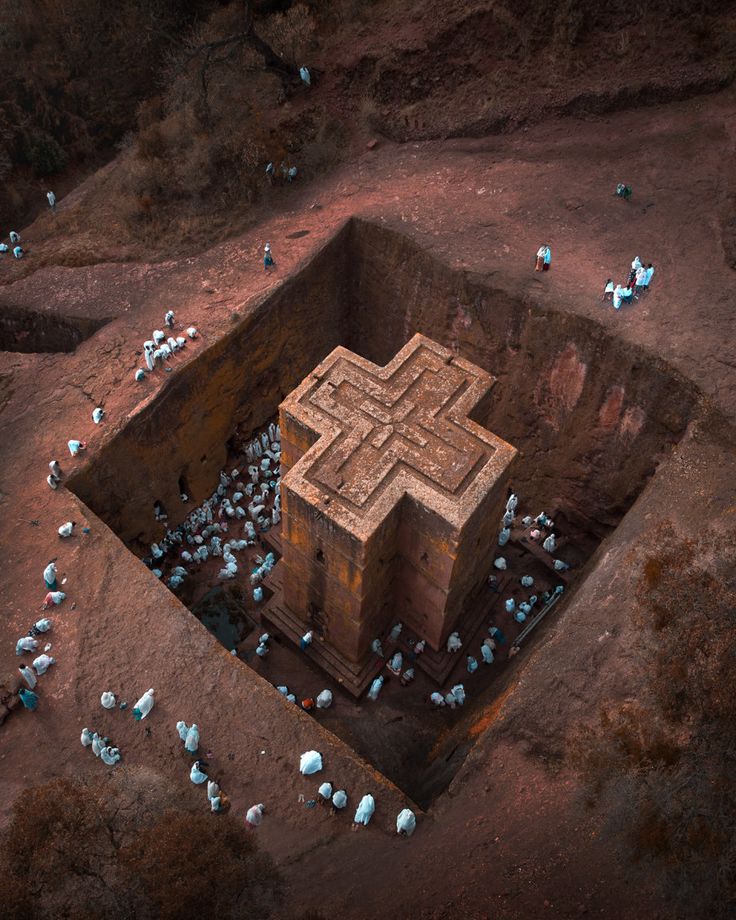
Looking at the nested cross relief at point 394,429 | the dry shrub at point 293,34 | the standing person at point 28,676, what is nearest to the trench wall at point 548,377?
the nested cross relief at point 394,429

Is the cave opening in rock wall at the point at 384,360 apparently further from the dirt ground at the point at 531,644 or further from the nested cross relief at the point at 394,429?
the nested cross relief at the point at 394,429

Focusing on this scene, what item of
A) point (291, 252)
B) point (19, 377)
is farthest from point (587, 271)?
point (19, 377)

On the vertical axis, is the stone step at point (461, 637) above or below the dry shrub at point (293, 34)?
below

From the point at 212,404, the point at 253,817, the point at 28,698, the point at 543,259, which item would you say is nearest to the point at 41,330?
the point at 212,404

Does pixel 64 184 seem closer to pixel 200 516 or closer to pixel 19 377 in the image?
pixel 19 377

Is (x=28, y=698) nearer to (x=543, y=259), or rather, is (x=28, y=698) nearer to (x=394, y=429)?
(x=394, y=429)

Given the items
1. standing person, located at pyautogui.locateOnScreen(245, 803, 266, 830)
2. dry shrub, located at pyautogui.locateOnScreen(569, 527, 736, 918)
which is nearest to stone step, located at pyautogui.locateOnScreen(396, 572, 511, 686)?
dry shrub, located at pyautogui.locateOnScreen(569, 527, 736, 918)

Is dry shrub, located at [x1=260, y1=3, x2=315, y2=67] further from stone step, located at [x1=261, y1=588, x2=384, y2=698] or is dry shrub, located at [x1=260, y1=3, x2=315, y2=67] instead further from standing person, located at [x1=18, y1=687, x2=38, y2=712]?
standing person, located at [x1=18, y1=687, x2=38, y2=712]
